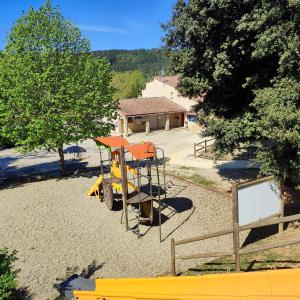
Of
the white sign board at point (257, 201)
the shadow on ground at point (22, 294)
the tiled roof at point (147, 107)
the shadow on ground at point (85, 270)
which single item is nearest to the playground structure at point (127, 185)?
the shadow on ground at point (85, 270)

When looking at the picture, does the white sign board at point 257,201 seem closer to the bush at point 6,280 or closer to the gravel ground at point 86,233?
the gravel ground at point 86,233

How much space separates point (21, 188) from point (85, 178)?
3931mm

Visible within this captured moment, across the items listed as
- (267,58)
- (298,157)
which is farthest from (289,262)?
(267,58)

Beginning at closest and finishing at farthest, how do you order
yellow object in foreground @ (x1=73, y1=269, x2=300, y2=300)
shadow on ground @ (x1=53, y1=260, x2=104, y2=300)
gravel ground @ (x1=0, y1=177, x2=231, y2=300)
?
yellow object in foreground @ (x1=73, y1=269, x2=300, y2=300)
shadow on ground @ (x1=53, y1=260, x2=104, y2=300)
gravel ground @ (x1=0, y1=177, x2=231, y2=300)

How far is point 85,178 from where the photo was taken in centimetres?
2300

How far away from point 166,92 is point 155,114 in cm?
776

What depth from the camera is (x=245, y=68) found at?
17547 millimetres

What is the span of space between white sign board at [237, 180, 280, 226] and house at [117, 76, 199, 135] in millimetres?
31183

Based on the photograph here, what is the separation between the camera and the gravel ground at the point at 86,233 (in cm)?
1232

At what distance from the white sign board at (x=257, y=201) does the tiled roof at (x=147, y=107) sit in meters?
32.3

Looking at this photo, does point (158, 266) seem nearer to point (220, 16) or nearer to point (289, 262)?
point (289, 262)

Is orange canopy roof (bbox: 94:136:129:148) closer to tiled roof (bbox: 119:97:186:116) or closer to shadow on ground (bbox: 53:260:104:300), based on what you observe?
shadow on ground (bbox: 53:260:104:300)

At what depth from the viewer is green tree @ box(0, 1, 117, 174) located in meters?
21.3

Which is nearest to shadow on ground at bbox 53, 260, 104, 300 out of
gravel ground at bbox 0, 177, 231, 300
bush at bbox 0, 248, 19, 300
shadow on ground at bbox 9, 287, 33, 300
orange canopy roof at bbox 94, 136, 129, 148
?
gravel ground at bbox 0, 177, 231, 300
